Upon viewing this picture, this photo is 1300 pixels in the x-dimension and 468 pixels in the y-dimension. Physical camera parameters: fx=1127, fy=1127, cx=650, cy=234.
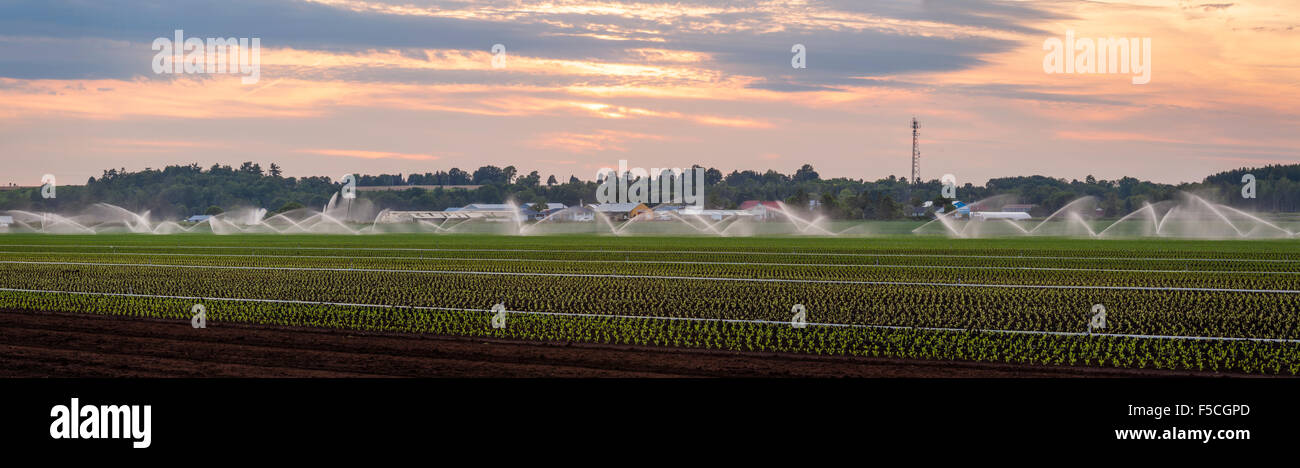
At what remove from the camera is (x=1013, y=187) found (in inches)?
7042

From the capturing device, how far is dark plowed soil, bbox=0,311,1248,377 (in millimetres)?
16969

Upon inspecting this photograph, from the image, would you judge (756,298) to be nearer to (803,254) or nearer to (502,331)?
(502,331)

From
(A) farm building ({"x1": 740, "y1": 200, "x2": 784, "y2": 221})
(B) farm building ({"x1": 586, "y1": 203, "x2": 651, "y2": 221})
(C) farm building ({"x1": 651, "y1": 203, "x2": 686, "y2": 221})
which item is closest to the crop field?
(C) farm building ({"x1": 651, "y1": 203, "x2": 686, "y2": 221})

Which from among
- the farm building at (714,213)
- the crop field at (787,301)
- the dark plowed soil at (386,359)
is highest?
the farm building at (714,213)

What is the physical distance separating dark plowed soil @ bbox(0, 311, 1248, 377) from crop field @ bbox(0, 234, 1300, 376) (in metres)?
0.71

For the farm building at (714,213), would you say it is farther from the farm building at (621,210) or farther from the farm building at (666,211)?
the farm building at (621,210)

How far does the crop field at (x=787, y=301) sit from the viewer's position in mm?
19141

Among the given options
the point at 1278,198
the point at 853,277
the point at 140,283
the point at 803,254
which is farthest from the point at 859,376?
the point at 1278,198

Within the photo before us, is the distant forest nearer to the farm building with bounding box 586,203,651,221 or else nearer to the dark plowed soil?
the farm building with bounding box 586,203,651,221

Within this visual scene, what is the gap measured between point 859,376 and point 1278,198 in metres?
148

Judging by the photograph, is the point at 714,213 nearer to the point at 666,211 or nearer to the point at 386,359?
the point at 666,211

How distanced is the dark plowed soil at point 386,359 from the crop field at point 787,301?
714mm

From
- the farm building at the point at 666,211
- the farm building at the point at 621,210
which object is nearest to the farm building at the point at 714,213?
the farm building at the point at 666,211
